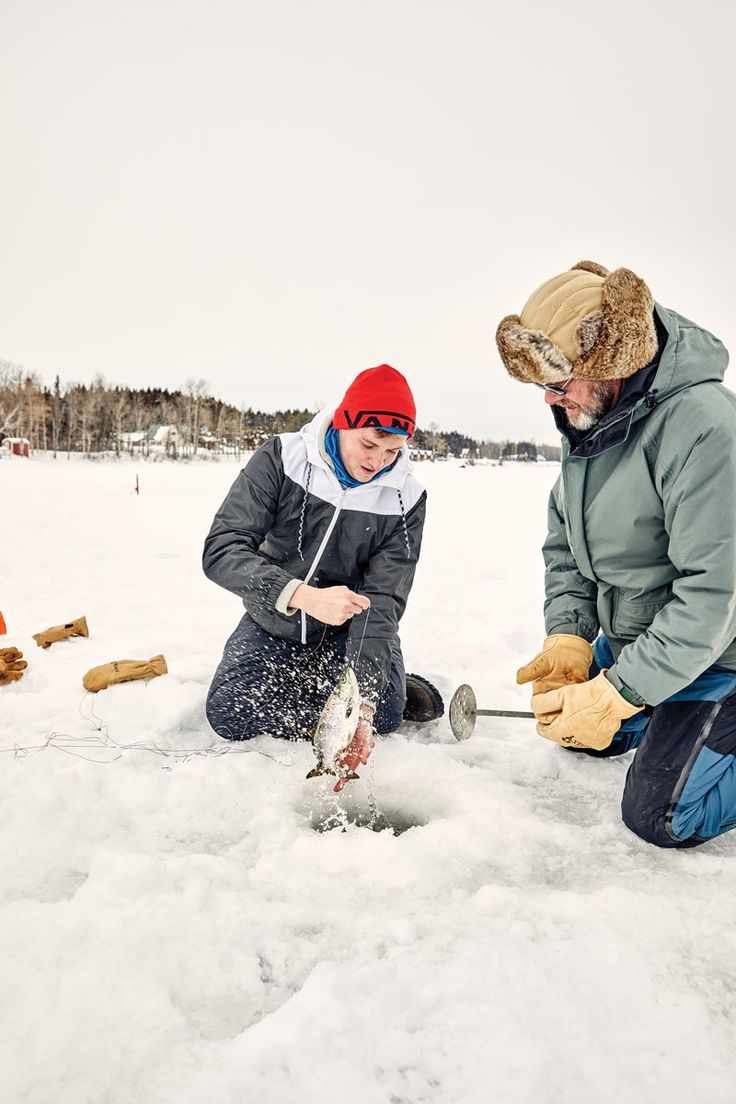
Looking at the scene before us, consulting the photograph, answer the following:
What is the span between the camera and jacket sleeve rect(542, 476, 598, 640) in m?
2.73

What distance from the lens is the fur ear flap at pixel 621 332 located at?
6.46 ft

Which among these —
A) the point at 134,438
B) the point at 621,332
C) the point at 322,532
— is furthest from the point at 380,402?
the point at 134,438

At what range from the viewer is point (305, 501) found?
3.05 metres

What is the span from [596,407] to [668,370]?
25 cm

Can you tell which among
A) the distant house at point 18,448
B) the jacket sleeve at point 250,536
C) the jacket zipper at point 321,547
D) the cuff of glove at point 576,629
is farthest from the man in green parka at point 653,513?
the distant house at point 18,448

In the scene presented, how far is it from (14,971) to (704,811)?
203 cm

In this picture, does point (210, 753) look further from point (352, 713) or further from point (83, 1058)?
point (83, 1058)

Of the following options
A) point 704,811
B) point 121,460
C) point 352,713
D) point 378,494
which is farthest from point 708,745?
point 121,460

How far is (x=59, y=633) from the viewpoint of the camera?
4.16m

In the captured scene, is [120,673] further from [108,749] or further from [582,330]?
[582,330]

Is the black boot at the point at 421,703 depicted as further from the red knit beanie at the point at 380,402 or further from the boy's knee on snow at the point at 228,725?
the red knit beanie at the point at 380,402

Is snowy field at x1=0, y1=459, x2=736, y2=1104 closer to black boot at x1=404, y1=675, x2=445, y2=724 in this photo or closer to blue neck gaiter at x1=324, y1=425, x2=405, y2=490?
black boot at x1=404, y1=675, x2=445, y2=724

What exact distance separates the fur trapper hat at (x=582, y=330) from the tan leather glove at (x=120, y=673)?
8.06 feet

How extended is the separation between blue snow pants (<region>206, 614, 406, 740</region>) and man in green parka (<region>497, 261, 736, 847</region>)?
0.85 m
